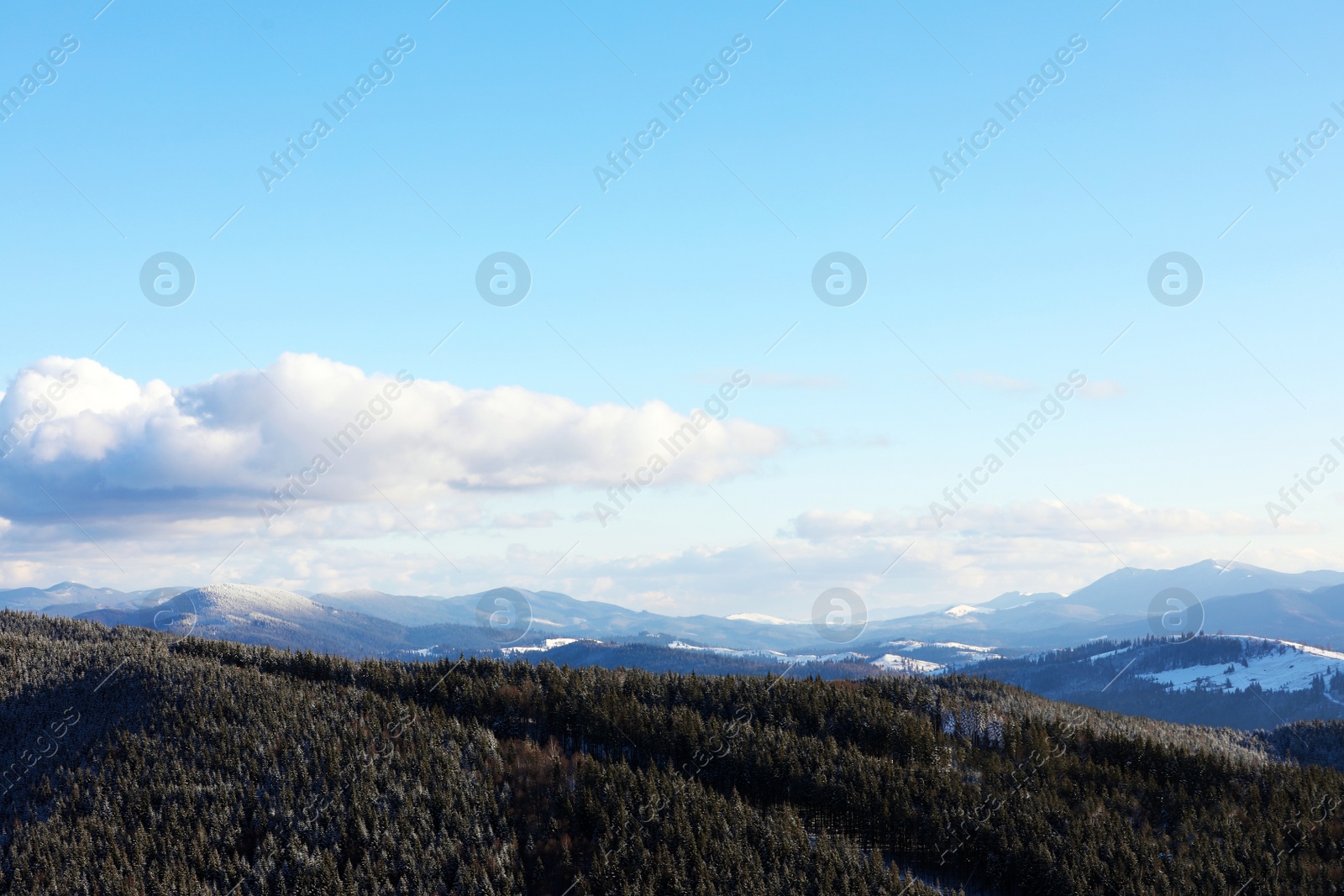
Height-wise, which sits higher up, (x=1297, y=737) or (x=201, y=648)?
(x=201, y=648)

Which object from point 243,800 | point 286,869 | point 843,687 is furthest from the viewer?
point 843,687

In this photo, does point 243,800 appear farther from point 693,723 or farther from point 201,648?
point 201,648

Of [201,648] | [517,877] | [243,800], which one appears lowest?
[517,877]

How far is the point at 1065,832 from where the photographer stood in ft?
172

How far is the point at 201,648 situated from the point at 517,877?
48.8m

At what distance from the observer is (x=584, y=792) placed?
172 ft

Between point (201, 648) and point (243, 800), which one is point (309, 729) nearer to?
point (243, 800)

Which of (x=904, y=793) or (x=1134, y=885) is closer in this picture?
(x=1134, y=885)

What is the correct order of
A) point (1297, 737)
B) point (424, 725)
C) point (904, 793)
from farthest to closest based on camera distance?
point (1297, 737) < point (424, 725) < point (904, 793)

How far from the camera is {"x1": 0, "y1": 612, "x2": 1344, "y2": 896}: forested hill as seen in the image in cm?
4634

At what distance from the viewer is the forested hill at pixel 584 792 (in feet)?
152

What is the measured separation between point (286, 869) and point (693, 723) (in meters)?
27.5

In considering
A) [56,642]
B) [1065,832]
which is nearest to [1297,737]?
[1065,832]

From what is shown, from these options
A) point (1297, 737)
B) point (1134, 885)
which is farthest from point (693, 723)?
point (1297, 737)
